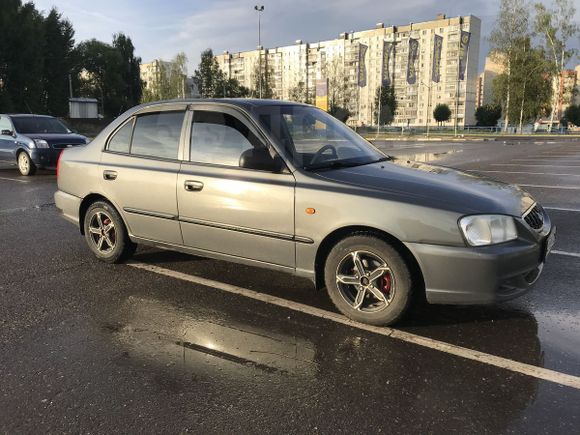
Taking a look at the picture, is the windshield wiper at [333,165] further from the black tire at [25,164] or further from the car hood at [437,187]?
the black tire at [25,164]

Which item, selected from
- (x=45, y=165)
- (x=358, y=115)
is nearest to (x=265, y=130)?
(x=45, y=165)

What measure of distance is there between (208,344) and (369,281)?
1.22 meters

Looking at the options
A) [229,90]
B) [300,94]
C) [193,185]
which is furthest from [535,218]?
[300,94]

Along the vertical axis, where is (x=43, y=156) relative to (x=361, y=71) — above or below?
below

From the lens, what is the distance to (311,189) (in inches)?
145

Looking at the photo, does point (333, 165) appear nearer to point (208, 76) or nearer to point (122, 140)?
point (122, 140)

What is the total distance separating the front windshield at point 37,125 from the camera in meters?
13.6

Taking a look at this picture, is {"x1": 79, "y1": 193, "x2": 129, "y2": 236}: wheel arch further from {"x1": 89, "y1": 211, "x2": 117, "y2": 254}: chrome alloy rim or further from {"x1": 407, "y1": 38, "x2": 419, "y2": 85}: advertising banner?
{"x1": 407, "y1": 38, "x2": 419, "y2": 85}: advertising banner

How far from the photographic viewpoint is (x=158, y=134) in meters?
4.71

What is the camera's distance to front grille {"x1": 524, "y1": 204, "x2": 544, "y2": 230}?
3.54 metres

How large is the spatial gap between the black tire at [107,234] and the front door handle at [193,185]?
1.08 m

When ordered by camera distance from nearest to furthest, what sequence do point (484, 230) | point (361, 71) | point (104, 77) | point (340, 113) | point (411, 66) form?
point (484, 230) < point (361, 71) < point (411, 66) < point (340, 113) < point (104, 77)

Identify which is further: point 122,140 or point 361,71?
point 361,71

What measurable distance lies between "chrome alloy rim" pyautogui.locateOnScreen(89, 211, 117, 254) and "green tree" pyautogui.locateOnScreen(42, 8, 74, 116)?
173ft
